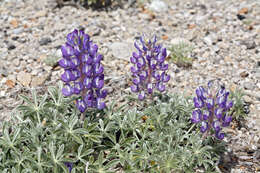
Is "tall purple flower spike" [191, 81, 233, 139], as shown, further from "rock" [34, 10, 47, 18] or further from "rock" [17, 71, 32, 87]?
→ "rock" [34, 10, 47, 18]

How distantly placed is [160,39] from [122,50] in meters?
0.84

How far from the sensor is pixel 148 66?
421cm

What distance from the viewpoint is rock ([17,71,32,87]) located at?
5.20 meters

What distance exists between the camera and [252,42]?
602 cm

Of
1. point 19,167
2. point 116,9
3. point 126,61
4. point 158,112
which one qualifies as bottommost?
point 19,167

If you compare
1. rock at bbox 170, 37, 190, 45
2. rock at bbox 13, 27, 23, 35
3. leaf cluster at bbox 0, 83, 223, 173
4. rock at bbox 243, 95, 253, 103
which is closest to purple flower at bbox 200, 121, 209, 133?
leaf cluster at bbox 0, 83, 223, 173

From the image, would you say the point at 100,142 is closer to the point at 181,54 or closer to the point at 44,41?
the point at 181,54

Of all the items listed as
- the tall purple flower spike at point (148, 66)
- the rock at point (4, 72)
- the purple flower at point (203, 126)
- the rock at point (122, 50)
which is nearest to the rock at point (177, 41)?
the rock at point (122, 50)

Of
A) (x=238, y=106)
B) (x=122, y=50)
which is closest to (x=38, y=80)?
(x=122, y=50)

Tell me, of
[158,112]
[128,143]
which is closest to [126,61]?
[158,112]

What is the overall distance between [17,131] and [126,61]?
8.09 feet

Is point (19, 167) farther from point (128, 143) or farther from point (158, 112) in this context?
point (158, 112)

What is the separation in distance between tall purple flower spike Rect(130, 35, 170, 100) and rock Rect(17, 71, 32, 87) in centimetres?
177

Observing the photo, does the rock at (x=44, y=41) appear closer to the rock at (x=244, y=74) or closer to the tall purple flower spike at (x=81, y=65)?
the tall purple flower spike at (x=81, y=65)
